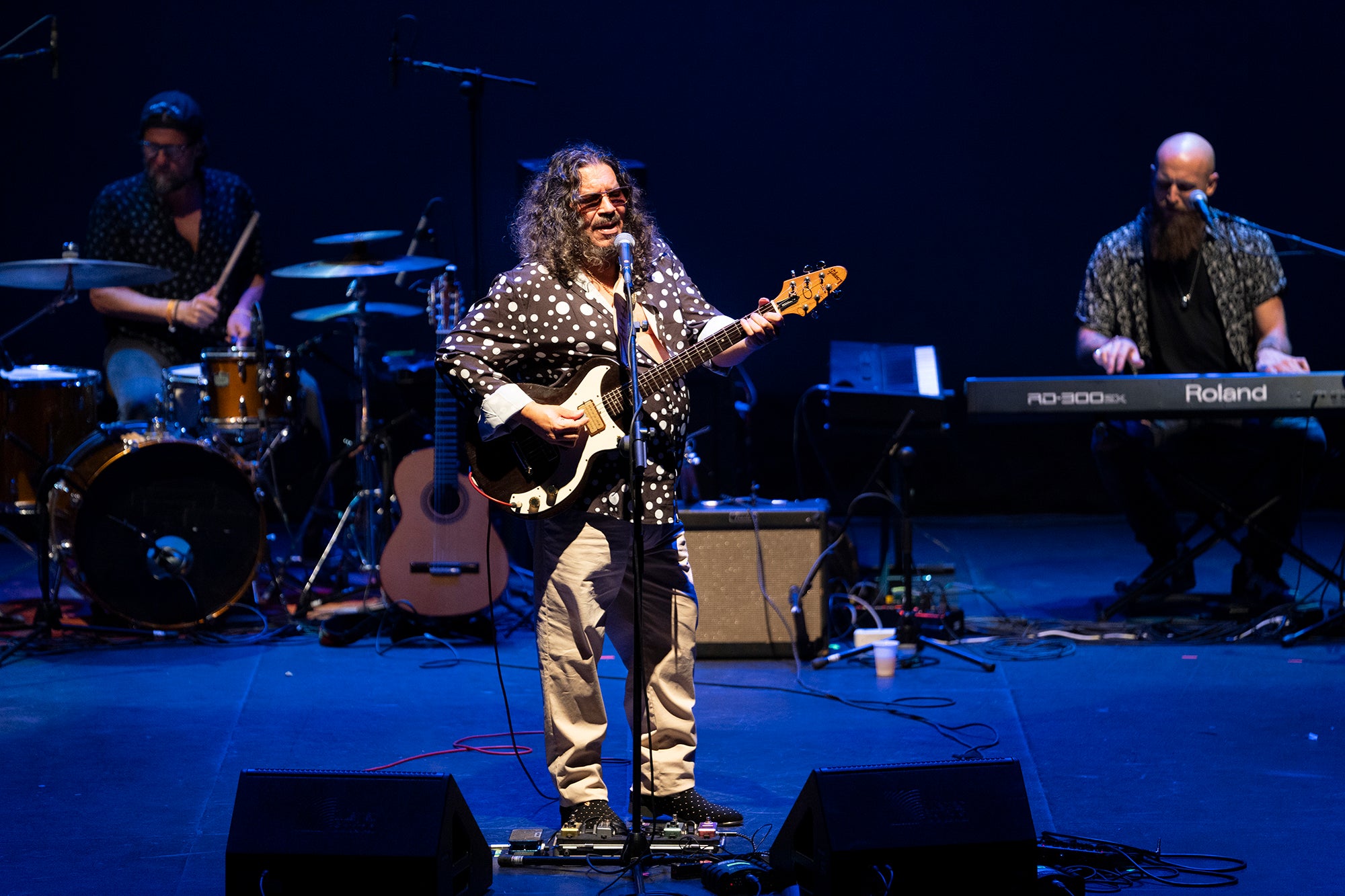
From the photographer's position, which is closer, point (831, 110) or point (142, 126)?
point (142, 126)

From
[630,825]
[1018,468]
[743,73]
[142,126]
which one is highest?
[743,73]

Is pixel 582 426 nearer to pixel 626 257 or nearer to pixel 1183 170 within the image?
pixel 626 257

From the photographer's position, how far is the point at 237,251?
663 cm

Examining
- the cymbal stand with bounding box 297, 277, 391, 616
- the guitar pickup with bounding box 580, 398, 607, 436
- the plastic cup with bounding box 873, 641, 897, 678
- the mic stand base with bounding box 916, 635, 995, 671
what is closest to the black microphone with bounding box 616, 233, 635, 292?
the guitar pickup with bounding box 580, 398, 607, 436

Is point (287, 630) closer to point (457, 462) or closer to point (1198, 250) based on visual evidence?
point (457, 462)

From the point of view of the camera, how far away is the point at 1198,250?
5.98 metres

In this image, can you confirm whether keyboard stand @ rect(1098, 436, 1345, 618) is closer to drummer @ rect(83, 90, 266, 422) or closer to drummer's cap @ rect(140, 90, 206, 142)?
drummer @ rect(83, 90, 266, 422)

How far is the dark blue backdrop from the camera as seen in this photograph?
8133 millimetres

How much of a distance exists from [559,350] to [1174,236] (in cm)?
356

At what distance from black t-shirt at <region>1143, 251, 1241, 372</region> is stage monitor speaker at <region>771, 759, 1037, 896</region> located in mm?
3614

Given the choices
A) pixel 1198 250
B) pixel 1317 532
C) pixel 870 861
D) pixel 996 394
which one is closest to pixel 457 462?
pixel 996 394

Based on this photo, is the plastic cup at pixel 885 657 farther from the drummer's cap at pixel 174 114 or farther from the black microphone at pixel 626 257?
the drummer's cap at pixel 174 114

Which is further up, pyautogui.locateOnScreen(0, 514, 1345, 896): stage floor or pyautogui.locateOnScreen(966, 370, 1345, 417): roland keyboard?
pyautogui.locateOnScreen(966, 370, 1345, 417): roland keyboard

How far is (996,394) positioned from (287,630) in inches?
119
